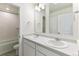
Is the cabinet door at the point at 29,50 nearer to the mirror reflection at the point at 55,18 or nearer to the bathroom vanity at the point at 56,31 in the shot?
the bathroom vanity at the point at 56,31

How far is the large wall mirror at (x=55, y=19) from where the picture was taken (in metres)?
1.40

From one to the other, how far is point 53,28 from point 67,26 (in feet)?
1.28

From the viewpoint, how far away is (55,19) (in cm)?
168

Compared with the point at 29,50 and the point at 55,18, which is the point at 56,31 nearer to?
the point at 55,18

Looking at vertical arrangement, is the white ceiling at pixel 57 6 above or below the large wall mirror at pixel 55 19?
above

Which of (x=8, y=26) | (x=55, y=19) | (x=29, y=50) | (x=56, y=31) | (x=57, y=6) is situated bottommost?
(x=29, y=50)

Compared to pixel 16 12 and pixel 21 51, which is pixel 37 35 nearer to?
pixel 21 51

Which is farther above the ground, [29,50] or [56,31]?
[56,31]

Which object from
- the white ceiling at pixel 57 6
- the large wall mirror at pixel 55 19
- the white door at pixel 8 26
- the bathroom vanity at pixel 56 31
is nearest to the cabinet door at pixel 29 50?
the bathroom vanity at pixel 56 31

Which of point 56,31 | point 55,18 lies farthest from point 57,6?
point 56,31

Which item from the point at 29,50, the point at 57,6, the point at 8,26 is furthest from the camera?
the point at 8,26

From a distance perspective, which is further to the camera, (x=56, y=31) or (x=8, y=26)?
(x=8, y=26)

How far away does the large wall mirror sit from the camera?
55.0 inches

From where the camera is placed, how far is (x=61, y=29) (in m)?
1.53
